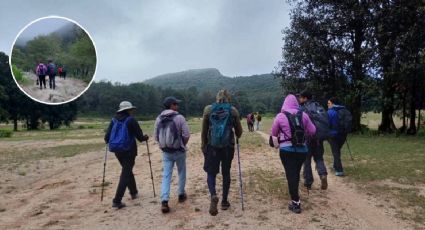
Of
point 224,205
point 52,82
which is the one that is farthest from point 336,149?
point 52,82

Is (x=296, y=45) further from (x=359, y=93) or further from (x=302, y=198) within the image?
(x=302, y=198)

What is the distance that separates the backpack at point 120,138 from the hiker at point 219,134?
169 centimetres

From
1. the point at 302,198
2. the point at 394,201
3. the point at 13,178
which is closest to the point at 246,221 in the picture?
the point at 302,198

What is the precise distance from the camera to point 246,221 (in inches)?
318

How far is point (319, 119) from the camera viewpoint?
11062 millimetres

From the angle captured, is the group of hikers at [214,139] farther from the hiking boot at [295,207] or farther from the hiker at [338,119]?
the hiker at [338,119]

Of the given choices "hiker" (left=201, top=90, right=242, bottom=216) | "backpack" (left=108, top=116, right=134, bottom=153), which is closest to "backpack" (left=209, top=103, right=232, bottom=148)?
"hiker" (left=201, top=90, right=242, bottom=216)

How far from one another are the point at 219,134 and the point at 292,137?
4.51 ft

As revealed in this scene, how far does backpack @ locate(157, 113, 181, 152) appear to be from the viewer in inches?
345

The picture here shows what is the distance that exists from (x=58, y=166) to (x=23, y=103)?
58638 millimetres

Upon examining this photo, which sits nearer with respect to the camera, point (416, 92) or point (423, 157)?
point (423, 157)

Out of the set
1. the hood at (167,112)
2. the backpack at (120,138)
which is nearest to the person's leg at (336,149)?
Result: the hood at (167,112)

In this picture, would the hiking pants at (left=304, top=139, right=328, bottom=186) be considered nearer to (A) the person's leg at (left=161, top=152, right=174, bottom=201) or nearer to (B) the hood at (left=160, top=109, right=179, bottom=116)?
(A) the person's leg at (left=161, top=152, right=174, bottom=201)

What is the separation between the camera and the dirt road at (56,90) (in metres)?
9.20
